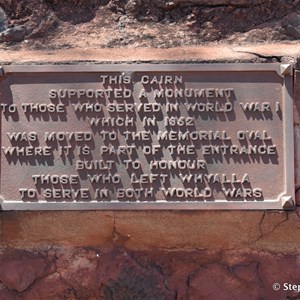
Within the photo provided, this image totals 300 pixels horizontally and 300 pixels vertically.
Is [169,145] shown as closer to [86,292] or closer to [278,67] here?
[278,67]

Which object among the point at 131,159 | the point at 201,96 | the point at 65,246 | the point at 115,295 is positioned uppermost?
the point at 201,96

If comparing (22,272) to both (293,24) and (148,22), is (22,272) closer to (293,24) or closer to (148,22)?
(148,22)

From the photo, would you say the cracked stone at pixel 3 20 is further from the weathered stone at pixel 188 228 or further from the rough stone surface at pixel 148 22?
the weathered stone at pixel 188 228

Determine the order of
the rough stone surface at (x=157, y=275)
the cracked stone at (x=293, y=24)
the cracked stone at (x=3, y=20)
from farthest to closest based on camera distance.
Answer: the cracked stone at (x=3, y=20)
the cracked stone at (x=293, y=24)
the rough stone surface at (x=157, y=275)

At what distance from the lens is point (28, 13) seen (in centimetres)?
291

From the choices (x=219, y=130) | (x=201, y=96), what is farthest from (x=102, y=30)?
(x=219, y=130)

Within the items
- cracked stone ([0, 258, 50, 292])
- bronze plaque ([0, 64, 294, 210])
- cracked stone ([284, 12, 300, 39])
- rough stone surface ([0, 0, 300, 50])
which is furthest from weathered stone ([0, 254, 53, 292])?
cracked stone ([284, 12, 300, 39])

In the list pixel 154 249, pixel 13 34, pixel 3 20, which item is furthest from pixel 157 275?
pixel 3 20

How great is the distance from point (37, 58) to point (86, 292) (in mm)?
1231

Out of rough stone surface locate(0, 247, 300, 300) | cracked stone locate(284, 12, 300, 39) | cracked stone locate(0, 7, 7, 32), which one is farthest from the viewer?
cracked stone locate(0, 7, 7, 32)

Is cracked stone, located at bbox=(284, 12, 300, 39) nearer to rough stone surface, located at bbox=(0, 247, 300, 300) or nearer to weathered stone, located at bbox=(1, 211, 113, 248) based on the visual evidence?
rough stone surface, located at bbox=(0, 247, 300, 300)

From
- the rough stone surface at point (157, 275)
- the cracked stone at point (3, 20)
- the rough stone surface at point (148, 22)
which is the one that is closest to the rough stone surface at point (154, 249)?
the rough stone surface at point (157, 275)

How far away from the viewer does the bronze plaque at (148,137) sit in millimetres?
2619

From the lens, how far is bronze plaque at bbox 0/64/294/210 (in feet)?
8.59
